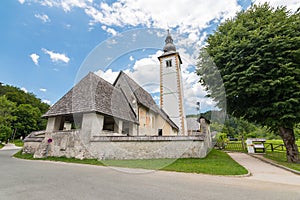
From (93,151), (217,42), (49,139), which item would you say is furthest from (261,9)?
(49,139)

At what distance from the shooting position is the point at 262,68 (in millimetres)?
8977

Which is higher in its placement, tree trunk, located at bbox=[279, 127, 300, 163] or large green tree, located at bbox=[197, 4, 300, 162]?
large green tree, located at bbox=[197, 4, 300, 162]

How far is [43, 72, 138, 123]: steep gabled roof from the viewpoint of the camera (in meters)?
10.9

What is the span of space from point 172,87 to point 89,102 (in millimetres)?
12997

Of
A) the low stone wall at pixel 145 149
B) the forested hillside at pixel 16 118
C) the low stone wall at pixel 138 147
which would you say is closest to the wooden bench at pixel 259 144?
the low stone wall at pixel 138 147

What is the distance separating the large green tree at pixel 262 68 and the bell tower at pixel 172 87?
8.96m

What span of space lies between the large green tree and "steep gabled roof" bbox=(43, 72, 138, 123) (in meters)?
7.44

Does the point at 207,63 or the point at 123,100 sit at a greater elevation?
the point at 207,63

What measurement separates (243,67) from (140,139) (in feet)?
26.3

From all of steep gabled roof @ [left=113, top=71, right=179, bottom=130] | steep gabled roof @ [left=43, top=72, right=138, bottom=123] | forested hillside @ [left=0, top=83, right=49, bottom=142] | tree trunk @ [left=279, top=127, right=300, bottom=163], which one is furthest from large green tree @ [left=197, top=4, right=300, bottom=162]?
forested hillside @ [left=0, top=83, right=49, bottom=142]

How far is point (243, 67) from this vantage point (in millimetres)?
9484

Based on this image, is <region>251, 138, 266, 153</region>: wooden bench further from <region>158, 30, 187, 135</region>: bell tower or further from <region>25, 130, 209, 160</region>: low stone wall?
<region>25, 130, 209, 160</region>: low stone wall

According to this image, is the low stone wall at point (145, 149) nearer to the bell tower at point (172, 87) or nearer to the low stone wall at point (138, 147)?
the low stone wall at point (138, 147)

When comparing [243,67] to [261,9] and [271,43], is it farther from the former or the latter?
[261,9]
